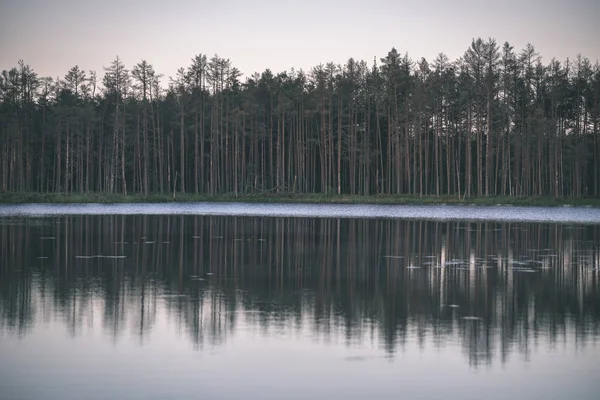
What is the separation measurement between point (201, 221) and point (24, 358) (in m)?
37.6

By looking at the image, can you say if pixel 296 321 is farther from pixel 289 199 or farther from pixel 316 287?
pixel 289 199

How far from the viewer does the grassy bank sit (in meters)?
76.1

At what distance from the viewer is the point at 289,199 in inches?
3329

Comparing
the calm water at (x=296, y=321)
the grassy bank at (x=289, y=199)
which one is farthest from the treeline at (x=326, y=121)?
the calm water at (x=296, y=321)

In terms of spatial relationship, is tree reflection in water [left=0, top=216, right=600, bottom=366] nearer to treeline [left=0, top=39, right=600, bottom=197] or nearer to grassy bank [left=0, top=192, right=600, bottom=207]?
grassy bank [left=0, top=192, right=600, bottom=207]

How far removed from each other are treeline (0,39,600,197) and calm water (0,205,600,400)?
5301 centimetres

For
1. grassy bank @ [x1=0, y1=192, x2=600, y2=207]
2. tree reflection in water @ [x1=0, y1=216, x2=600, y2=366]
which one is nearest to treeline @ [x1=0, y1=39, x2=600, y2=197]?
grassy bank @ [x1=0, y1=192, x2=600, y2=207]

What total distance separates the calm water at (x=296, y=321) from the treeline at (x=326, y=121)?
53.0 metres

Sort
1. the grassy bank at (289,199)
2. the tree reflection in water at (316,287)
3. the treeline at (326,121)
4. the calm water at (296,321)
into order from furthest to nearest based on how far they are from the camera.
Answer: the treeline at (326,121) → the grassy bank at (289,199) → the tree reflection in water at (316,287) → the calm water at (296,321)

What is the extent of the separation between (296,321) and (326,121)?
82.0 m

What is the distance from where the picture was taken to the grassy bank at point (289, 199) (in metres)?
76.1

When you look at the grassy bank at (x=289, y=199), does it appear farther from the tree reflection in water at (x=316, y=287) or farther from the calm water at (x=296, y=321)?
the calm water at (x=296, y=321)

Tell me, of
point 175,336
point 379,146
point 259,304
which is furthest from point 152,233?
point 379,146

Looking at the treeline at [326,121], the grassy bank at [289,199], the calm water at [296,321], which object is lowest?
the calm water at [296,321]
